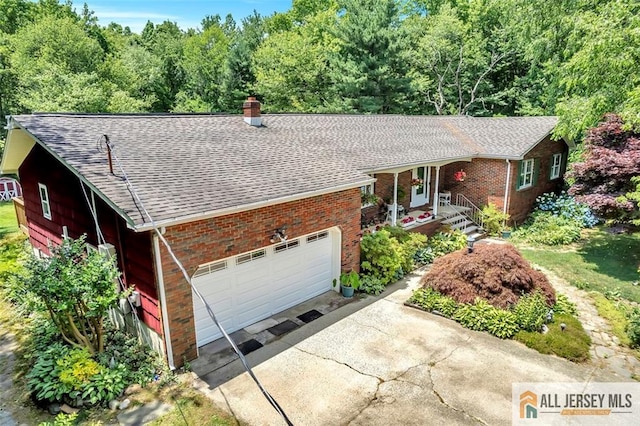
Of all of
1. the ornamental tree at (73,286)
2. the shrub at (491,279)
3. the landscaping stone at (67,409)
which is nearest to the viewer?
the landscaping stone at (67,409)

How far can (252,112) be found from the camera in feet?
42.0

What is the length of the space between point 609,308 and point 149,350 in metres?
11.0

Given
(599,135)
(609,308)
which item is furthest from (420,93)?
(609,308)

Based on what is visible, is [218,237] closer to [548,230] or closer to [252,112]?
[252,112]

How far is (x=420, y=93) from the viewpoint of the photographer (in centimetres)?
3591

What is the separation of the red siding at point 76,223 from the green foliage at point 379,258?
6003 millimetres

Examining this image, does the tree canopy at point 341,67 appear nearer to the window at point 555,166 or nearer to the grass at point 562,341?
the window at point 555,166

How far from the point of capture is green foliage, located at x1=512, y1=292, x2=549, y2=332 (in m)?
8.80

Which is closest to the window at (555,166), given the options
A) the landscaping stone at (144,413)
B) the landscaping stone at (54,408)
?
the landscaping stone at (144,413)

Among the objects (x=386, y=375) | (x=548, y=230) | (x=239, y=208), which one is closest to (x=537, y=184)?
(x=548, y=230)

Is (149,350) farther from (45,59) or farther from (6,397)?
(45,59)

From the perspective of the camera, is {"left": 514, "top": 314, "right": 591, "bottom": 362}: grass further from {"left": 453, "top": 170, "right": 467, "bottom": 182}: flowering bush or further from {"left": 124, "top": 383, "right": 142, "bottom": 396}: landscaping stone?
{"left": 453, "top": 170, "right": 467, "bottom": 182}: flowering bush

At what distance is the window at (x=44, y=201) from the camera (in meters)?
10.8

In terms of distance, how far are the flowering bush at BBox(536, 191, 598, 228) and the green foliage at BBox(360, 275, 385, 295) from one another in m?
11.0
